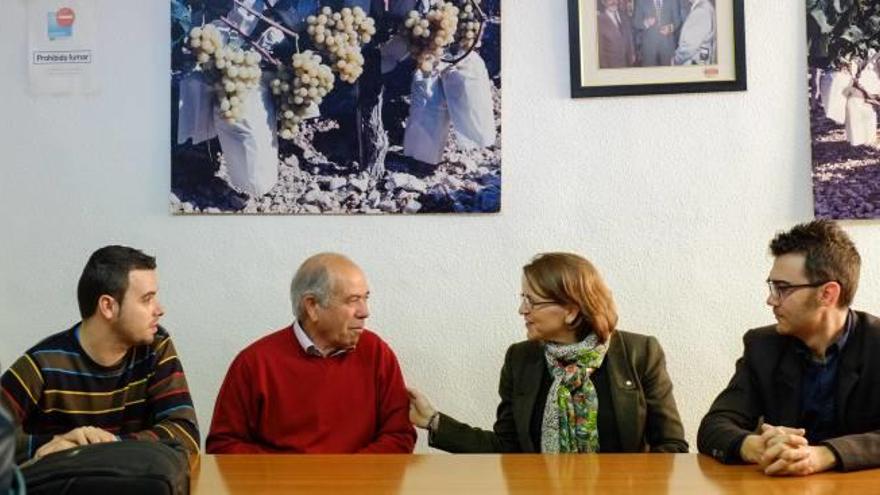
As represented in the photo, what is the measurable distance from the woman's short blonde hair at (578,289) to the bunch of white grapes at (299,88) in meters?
0.83

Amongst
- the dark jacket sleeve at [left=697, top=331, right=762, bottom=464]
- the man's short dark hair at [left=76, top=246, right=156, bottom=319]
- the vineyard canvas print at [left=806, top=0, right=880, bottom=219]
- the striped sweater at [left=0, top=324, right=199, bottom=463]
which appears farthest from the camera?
the vineyard canvas print at [left=806, top=0, right=880, bottom=219]

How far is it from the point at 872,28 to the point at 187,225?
2.08 m

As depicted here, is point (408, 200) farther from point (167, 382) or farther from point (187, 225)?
point (167, 382)

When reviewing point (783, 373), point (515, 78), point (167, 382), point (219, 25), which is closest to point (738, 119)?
point (515, 78)

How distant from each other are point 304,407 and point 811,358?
1312 mm

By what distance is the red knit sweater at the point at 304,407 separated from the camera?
110 inches

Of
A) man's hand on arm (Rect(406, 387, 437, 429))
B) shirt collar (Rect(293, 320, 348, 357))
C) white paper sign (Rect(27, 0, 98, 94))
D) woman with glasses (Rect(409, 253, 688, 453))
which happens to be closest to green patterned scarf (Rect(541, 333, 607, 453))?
woman with glasses (Rect(409, 253, 688, 453))

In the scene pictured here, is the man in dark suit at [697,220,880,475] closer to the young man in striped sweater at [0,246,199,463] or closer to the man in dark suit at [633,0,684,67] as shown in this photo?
the man in dark suit at [633,0,684,67]

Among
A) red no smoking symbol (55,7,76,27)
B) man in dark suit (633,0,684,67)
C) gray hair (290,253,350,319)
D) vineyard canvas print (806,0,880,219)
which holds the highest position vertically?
red no smoking symbol (55,7,76,27)

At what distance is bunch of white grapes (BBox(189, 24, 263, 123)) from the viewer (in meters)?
3.10

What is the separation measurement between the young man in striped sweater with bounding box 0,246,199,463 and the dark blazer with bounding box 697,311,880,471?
1.28 m

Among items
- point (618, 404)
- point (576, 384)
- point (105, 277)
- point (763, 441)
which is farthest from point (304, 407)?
point (763, 441)

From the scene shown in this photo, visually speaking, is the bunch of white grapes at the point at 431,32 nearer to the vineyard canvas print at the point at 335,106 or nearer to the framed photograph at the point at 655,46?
the vineyard canvas print at the point at 335,106

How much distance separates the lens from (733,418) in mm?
2473
